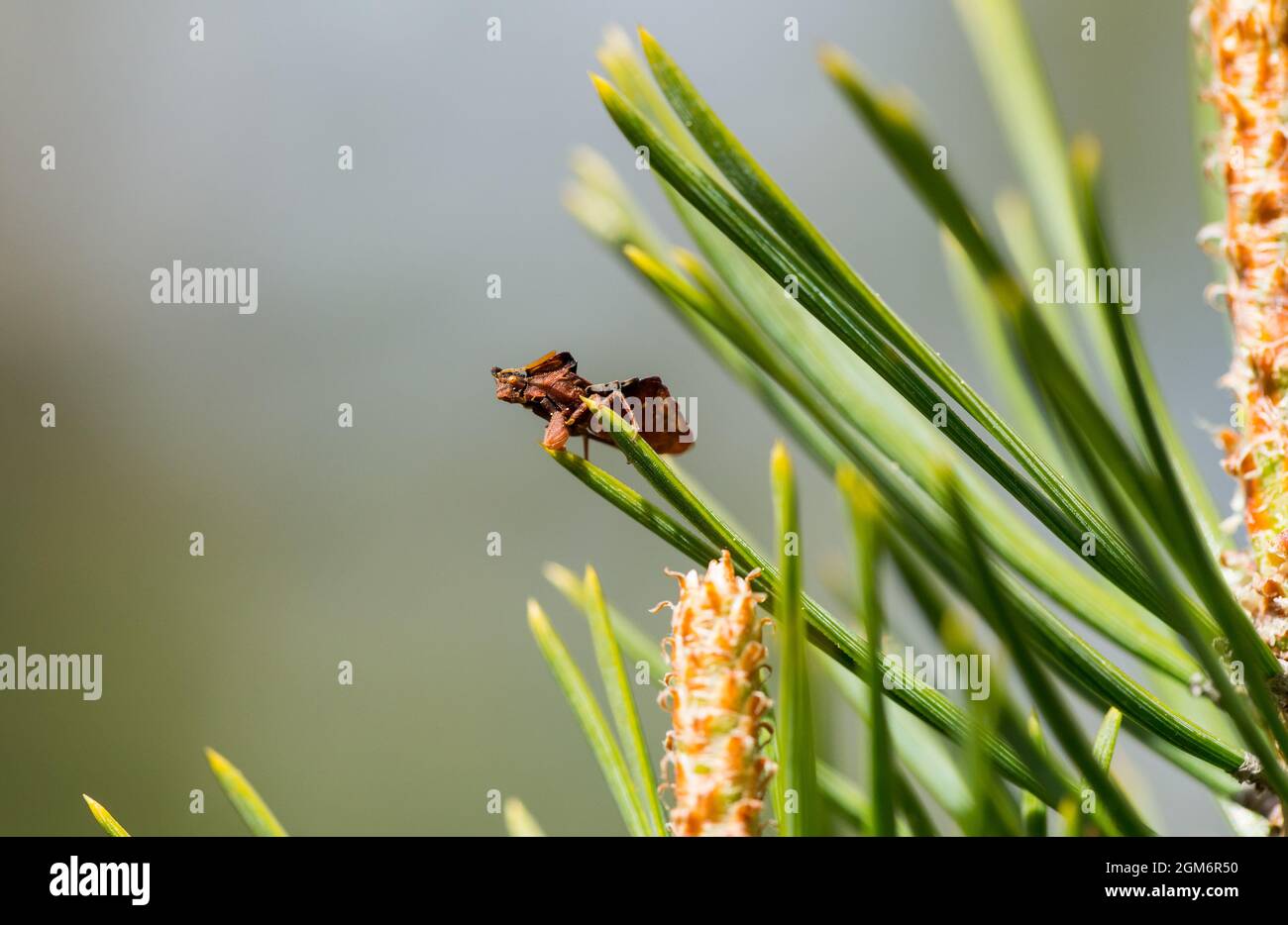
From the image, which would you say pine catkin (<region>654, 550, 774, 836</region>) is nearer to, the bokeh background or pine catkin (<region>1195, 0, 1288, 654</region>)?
pine catkin (<region>1195, 0, 1288, 654</region>)

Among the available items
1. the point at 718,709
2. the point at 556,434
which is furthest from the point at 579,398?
the point at 718,709

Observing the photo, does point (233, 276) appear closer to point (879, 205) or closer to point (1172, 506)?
point (879, 205)

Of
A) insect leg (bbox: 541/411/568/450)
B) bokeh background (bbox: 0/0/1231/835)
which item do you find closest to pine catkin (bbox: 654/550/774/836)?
insect leg (bbox: 541/411/568/450)

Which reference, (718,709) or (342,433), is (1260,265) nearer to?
(718,709)

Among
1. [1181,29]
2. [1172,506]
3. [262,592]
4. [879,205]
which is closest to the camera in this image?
[1172,506]

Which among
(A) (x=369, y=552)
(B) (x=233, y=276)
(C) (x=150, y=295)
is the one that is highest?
(B) (x=233, y=276)

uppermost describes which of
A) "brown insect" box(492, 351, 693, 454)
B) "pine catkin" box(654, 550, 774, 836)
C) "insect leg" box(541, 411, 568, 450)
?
"brown insect" box(492, 351, 693, 454)
